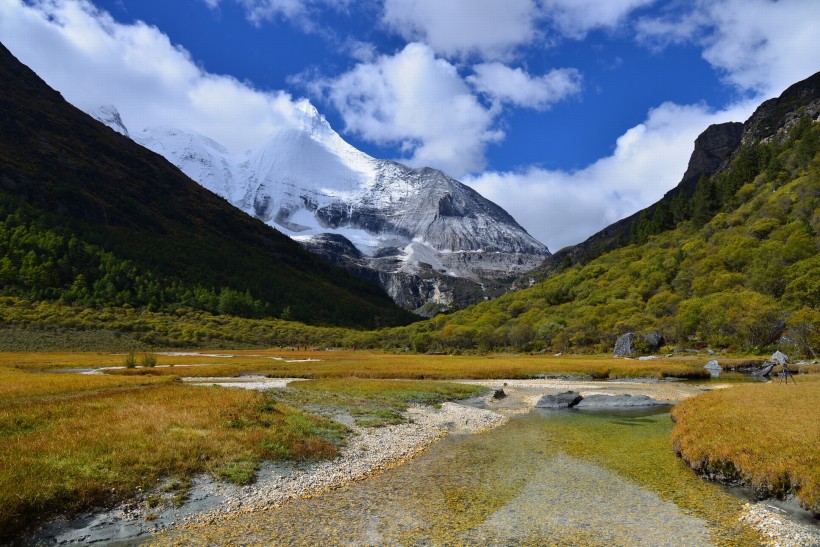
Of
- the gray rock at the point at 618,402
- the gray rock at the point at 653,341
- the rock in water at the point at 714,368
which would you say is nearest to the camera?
the gray rock at the point at 618,402

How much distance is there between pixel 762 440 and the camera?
18562 mm

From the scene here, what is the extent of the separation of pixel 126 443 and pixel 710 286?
374 ft

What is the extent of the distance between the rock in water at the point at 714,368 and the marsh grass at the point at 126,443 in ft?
189


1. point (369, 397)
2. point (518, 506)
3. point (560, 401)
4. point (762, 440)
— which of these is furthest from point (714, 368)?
point (518, 506)

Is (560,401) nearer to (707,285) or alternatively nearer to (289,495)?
(289,495)

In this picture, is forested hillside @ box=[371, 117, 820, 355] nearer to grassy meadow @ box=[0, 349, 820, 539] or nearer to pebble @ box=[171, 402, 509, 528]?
grassy meadow @ box=[0, 349, 820, 539]

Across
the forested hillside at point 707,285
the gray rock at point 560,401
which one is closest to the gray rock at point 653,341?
the forested hillside at point 707,285

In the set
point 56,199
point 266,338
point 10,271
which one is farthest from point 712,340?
point 56,199

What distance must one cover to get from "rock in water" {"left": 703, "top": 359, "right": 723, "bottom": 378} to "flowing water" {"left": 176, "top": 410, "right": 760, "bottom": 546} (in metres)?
46.8

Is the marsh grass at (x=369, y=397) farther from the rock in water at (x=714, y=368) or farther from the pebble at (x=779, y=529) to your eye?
the rock in water at (x=714, y=368)

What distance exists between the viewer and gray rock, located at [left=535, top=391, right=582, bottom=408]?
136 feet

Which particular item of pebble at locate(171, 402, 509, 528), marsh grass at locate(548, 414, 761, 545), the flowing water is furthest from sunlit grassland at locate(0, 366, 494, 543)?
marsh grass at locate(548, 414, 761, 545)

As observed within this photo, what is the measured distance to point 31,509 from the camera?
13.9 m

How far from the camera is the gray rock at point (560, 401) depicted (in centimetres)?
4138
